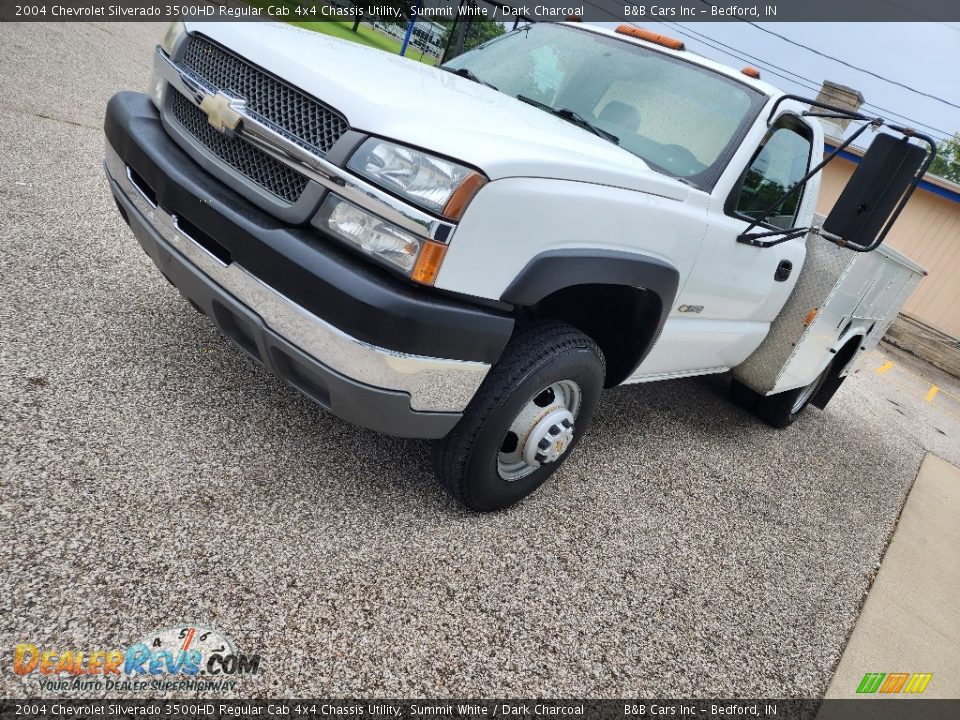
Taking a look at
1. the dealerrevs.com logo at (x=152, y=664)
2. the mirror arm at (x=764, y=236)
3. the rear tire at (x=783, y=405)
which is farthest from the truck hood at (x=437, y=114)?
the rear tire at (x=783, y=405)

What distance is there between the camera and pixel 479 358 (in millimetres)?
2137

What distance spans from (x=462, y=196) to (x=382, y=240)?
10.8 inches

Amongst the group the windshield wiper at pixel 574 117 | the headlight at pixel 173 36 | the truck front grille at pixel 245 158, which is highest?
the windshield wiper at pixel 574 117

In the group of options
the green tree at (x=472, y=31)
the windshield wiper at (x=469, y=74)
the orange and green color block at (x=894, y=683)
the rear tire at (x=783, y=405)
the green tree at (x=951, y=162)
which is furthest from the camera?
the green tree at (x=951, y=162)

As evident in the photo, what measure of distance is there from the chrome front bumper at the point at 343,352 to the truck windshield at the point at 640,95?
146 centimetres

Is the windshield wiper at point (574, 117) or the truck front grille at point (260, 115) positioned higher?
the windshield wiper at point (574, 117)

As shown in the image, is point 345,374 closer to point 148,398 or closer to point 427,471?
point 427,471

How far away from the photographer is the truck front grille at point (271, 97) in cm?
204

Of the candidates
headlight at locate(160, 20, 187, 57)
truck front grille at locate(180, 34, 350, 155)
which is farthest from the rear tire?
headlight at locate(160, 20, 187, 57)

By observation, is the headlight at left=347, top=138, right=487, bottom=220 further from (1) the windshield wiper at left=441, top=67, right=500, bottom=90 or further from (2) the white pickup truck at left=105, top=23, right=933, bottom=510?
(1) the windshield wiper at left=441, top=67, right=500, bottom=90

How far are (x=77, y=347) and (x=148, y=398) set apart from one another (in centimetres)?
48

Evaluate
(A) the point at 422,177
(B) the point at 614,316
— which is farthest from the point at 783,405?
(A) the point at 422,177

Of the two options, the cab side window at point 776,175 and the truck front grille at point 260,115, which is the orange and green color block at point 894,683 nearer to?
the cab side window at point 776,175

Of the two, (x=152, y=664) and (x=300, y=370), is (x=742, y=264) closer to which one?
(x=300, y=370)
